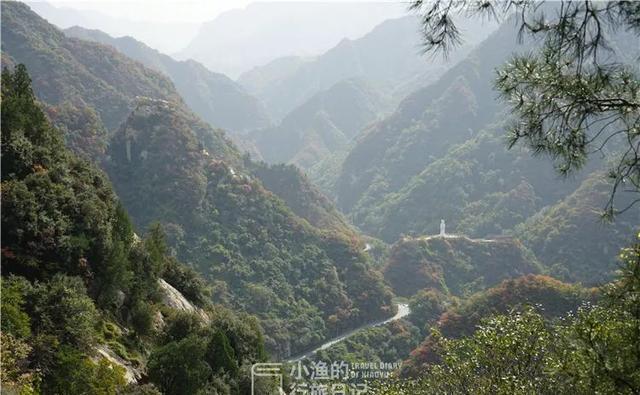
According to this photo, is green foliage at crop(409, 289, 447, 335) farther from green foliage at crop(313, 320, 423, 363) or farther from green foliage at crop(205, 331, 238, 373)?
green foliage at crop(205, 331, 238, 373)

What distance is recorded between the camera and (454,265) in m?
90.2

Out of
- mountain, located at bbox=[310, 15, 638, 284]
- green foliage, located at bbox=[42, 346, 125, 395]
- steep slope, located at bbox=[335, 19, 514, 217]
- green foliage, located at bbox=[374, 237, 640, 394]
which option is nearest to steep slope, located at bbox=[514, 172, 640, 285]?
mountain, located at bbox=[310, 15, 638, 284]

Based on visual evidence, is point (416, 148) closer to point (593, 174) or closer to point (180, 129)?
point (593, 174)

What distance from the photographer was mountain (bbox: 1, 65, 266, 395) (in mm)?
11688

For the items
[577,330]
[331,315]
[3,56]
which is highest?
[3,56]

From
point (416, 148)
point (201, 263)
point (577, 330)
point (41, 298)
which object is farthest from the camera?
point (416, 148)

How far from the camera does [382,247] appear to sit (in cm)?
10694

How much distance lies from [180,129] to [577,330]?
72810 millimetres

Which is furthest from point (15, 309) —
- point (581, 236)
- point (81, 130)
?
point (581, 236)

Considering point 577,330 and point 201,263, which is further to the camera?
point 201,263

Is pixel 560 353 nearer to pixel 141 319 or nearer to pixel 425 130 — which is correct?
pixel 141 319

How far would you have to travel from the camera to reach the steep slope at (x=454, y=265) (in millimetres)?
85438

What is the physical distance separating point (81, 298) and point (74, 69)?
92.0 m

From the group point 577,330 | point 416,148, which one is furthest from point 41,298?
point 416,148
